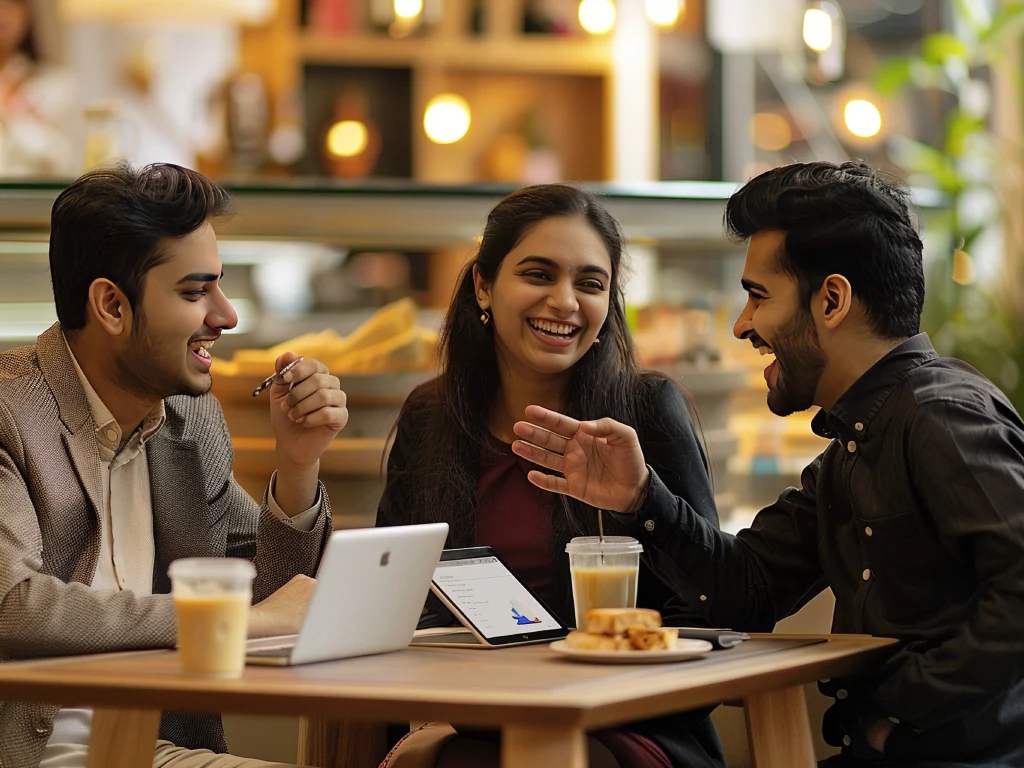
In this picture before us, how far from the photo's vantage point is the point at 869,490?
5.61 feet

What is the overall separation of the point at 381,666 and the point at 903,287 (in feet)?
2.75

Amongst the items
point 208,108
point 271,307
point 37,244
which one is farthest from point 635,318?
point 208,108

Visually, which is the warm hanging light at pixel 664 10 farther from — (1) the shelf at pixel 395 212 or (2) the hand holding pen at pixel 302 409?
(2) the hand holding pen at pixel 302 409

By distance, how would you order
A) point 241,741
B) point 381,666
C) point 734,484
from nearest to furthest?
point 381,666 < point 241,741 < point 734,484

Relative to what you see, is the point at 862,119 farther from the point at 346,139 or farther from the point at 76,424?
the point at 76,424

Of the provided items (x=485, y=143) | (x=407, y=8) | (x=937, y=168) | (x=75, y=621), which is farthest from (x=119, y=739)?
(x=485, y=143)

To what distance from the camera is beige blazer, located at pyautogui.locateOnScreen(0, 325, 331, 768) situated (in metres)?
1.54

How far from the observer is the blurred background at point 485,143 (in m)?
2.49

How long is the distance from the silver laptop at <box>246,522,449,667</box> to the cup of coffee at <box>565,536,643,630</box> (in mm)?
180

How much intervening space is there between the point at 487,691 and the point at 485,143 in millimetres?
4643

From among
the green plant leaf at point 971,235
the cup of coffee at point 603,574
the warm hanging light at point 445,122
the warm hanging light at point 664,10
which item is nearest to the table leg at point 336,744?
the cup of coffee at point 603,574

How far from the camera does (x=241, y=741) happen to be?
2.29 m

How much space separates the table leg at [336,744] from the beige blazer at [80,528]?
132 mm

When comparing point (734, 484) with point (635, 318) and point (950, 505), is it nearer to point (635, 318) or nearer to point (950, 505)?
point (635, 318)
